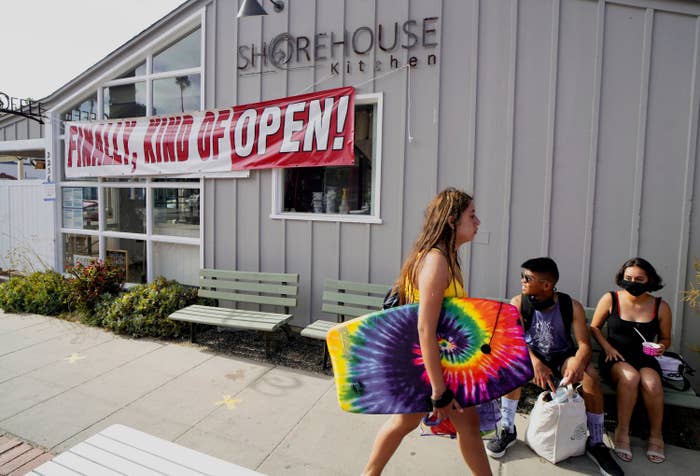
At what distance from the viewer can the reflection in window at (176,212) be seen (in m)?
6.00

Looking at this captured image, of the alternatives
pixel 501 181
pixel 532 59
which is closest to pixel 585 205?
pixel 501 181

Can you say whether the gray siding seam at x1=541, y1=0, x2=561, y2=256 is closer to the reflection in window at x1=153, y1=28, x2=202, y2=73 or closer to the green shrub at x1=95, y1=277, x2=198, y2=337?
the green shrub at x1=95, y1=277, x2=198, y2=337

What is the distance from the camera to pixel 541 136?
13.5 ft

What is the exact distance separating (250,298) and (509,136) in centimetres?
341

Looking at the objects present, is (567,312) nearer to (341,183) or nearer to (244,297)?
(341,183)

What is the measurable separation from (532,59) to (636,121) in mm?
1087

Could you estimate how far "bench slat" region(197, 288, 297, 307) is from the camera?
5.03 m

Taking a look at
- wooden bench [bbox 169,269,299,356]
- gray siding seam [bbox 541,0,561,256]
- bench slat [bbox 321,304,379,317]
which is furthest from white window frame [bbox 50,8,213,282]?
gray siding seam [bbox 541,0,561,256]

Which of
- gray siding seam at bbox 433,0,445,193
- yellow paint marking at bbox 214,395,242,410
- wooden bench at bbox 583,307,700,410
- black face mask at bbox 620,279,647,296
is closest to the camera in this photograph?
wooden bench at bbox 583,307,700,410

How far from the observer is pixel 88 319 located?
571 cm

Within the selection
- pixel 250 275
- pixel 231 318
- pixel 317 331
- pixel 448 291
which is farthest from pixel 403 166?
pixel 448 291

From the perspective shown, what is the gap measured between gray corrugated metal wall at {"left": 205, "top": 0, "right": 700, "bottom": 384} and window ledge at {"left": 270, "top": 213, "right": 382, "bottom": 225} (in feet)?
0.24

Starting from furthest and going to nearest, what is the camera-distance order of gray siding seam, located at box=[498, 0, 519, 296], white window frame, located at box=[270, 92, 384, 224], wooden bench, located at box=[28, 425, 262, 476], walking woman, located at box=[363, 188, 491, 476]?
white window frame, located at box=[270, 92, 384, 224] → gray siding seam, located at box=[498, 0, 519, 296] → walking woman, located at box=[363, 188, 491, 476] → wooden bench, located at box=[28, 425, 262, 476]

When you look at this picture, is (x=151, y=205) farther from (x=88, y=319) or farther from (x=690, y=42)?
(x=690, y=42)
